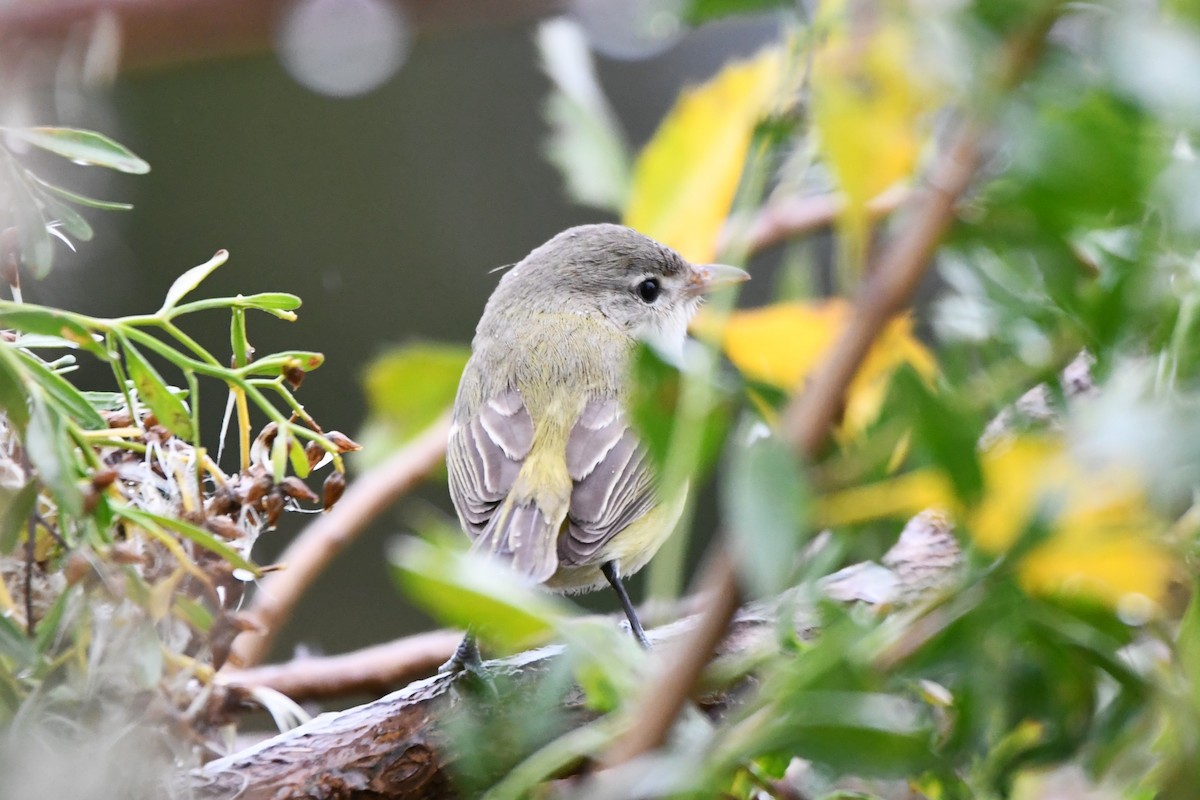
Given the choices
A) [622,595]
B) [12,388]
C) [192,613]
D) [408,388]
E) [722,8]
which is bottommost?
[622,595]

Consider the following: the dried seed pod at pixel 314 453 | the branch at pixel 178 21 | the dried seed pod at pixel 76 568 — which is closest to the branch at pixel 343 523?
the dried seed pod at pixel 314 453

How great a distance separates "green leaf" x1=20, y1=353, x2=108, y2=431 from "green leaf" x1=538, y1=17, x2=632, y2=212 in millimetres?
977

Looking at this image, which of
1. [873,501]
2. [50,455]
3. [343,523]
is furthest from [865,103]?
[343,523]

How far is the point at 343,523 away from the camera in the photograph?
2.17 metres

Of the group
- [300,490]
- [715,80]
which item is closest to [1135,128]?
[300,490]

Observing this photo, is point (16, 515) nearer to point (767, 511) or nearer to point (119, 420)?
point (119, 420)

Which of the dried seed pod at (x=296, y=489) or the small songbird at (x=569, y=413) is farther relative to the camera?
the small songbird at (x=569, y=413)

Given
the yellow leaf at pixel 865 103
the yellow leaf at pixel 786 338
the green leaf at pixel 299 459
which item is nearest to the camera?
the yellow leaf at pixel 865 103

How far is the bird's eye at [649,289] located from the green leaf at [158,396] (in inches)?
69.6

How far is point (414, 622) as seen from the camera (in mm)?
4293

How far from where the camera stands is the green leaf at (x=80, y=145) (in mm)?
973

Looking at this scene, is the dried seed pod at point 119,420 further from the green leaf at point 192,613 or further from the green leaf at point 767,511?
the green leaf at point 767,511

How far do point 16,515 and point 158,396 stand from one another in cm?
17

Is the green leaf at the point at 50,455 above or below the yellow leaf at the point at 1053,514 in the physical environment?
above
